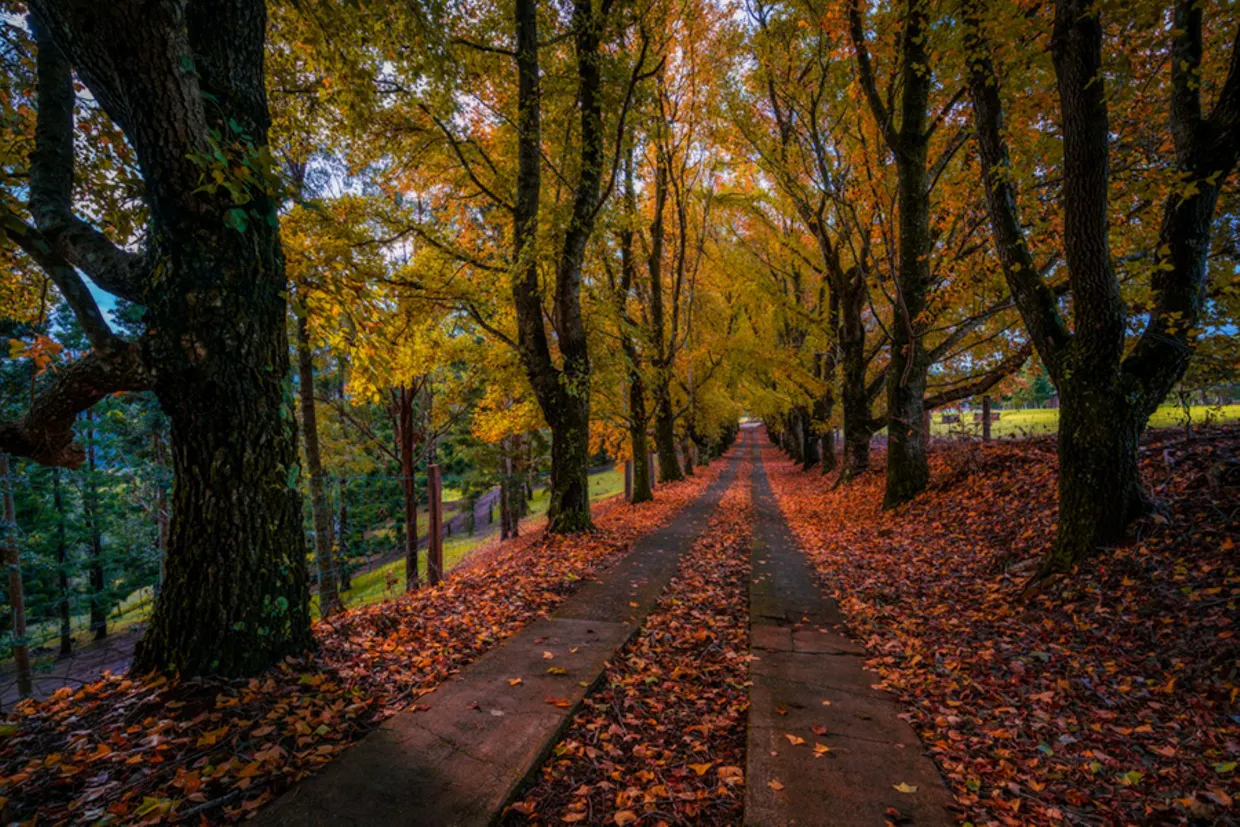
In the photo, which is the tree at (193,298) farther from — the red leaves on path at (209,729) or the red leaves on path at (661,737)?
the red leaves on path at (661,737)

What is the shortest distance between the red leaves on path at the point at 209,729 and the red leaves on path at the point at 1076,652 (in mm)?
3180

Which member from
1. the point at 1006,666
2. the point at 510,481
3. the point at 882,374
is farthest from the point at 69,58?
the point at 510,481

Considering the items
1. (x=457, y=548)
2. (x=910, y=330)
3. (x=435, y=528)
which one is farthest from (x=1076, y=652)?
(x=457, y=548)

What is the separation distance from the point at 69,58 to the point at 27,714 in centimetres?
346

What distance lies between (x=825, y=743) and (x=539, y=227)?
6193 millimetres

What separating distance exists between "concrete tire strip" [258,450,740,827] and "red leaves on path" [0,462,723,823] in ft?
0.57

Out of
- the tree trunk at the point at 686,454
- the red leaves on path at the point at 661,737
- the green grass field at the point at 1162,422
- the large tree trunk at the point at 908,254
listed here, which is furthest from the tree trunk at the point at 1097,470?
the tree trunk at the point at 686,454

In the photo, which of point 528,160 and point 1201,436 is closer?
point 1201,436

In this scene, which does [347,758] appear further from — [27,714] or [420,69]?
[420,69]

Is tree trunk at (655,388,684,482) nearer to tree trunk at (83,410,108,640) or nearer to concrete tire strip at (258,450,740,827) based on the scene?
concrete tire strip at (258,450,740,827)

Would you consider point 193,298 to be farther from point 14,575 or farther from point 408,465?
point 408,465

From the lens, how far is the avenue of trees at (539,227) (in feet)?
Result: 9.32

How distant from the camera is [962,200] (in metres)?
8.79

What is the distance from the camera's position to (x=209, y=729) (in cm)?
249
